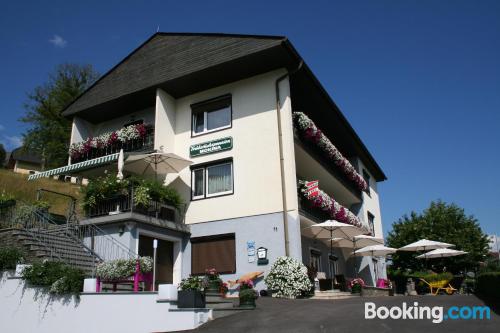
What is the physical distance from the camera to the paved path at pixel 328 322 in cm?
915

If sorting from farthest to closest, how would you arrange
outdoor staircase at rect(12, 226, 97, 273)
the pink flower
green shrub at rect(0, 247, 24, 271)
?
1. the pink flower
2. outdoor staircase at rect(12, 226, 97, 273)
3. green shrub at rect(0, 247, 24, 271)

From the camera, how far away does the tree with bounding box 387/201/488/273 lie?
1294 inches

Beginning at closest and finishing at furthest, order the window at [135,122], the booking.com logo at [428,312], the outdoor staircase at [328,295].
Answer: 1. the booking.com logo at [428,312]
2. the outdoor staircase at [328,295]
3. the window at [135,122]

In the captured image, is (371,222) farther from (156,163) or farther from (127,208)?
(127,208)

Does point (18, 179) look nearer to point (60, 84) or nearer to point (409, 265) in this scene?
point (60, 84)

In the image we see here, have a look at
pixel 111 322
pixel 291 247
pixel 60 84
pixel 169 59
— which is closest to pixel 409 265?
pixel 291 247

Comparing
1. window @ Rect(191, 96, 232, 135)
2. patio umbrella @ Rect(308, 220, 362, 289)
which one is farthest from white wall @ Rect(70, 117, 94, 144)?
patio umbrella @ Rect(308, 220, 362, 289)

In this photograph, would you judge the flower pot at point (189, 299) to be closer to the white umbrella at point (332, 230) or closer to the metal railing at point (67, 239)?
the metal railing at point (67, 239)

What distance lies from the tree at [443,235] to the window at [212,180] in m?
20.2

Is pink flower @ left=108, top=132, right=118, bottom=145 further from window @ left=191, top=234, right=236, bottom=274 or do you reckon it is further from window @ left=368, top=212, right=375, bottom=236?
window @ left=368, top=212, right=375, bottom=236

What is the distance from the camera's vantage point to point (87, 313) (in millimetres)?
12195

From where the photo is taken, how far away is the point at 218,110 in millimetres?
20266

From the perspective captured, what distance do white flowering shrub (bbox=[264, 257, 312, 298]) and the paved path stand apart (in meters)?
2.02

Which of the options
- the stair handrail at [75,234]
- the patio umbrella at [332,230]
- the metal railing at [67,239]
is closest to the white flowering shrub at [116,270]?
the metal railing at [67,239]
